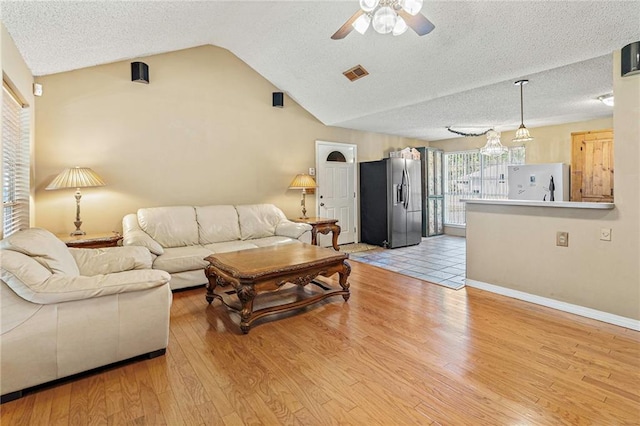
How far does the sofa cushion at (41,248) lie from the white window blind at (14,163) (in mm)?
595

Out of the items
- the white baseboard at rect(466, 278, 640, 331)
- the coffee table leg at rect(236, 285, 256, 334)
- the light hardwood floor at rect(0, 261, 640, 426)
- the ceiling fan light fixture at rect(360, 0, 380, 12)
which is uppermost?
the ceiling fan light fixture at rect(360, 0, 380, 12)

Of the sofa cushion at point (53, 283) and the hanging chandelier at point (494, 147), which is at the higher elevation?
the hanging chandelier at point (494, 147)

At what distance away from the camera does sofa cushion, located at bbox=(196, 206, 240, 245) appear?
431 cm

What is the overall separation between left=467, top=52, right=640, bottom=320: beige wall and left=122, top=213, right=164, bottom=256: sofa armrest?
3.64 metres

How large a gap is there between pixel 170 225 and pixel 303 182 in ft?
6.85

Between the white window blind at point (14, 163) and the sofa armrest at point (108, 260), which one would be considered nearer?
the white window blind at point (14, 163)

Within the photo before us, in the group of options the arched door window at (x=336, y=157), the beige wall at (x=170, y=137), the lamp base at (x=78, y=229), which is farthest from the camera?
the arched door window at (x=336, y=157)

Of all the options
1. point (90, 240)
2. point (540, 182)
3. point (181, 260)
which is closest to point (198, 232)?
point (181, 260)

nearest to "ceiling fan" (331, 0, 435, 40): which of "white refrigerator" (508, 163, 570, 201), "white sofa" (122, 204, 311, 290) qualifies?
Answer: "white sofa" (122, 204, 311, 290)

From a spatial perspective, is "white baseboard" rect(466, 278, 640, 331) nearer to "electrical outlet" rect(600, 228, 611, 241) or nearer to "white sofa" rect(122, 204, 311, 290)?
"electrical outlet" rect(600, 228, 611, 241)

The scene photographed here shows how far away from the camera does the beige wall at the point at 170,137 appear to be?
3.70 m

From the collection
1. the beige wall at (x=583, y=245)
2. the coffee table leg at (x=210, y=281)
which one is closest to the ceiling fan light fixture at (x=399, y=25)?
the beige wall at (x=583, y=245)

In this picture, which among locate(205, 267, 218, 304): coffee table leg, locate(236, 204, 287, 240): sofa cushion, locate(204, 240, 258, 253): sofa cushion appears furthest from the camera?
locate(236, 204, 287, 240): sofa cushion

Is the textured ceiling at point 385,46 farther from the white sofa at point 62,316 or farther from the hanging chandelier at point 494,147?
the white sofa at point 62,316
